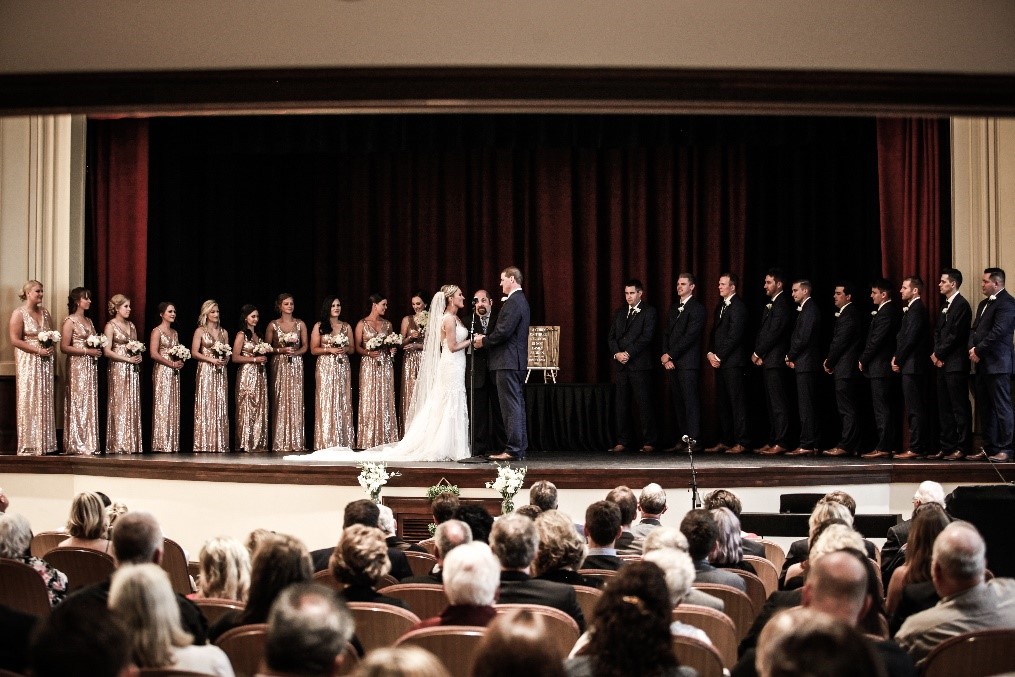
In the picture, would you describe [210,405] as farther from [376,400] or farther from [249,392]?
[376,400]

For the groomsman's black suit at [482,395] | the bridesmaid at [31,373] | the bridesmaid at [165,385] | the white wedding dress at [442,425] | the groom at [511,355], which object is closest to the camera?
the groom at [511,355]

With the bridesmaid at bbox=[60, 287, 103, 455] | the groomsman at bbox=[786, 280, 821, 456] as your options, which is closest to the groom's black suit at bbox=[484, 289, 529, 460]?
the groomsman at bbox=[786, 280, 821, 456]

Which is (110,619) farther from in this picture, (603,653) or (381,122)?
(381,122)

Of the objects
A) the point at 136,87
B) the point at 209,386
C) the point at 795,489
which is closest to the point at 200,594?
the point at 136,87

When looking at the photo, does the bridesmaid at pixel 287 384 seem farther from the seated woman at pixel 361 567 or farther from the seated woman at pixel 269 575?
the seated woman at pixel 269 575

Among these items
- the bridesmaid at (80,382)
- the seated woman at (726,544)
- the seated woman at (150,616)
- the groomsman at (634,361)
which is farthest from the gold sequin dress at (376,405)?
the seated woman at (150,616)

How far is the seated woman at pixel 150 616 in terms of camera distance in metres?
3.04

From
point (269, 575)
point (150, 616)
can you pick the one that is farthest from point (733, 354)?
point (150, 616)

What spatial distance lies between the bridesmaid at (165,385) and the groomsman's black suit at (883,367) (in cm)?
714

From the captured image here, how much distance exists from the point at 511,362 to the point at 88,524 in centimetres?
545

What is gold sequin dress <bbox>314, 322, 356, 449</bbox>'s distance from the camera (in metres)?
12.6

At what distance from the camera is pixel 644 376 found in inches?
500

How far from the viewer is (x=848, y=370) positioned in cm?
1184

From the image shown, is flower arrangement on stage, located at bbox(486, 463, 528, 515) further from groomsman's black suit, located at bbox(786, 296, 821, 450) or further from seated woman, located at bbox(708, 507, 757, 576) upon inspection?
groomsman's black suit, located at bbox(786, 296, 821, 450)
